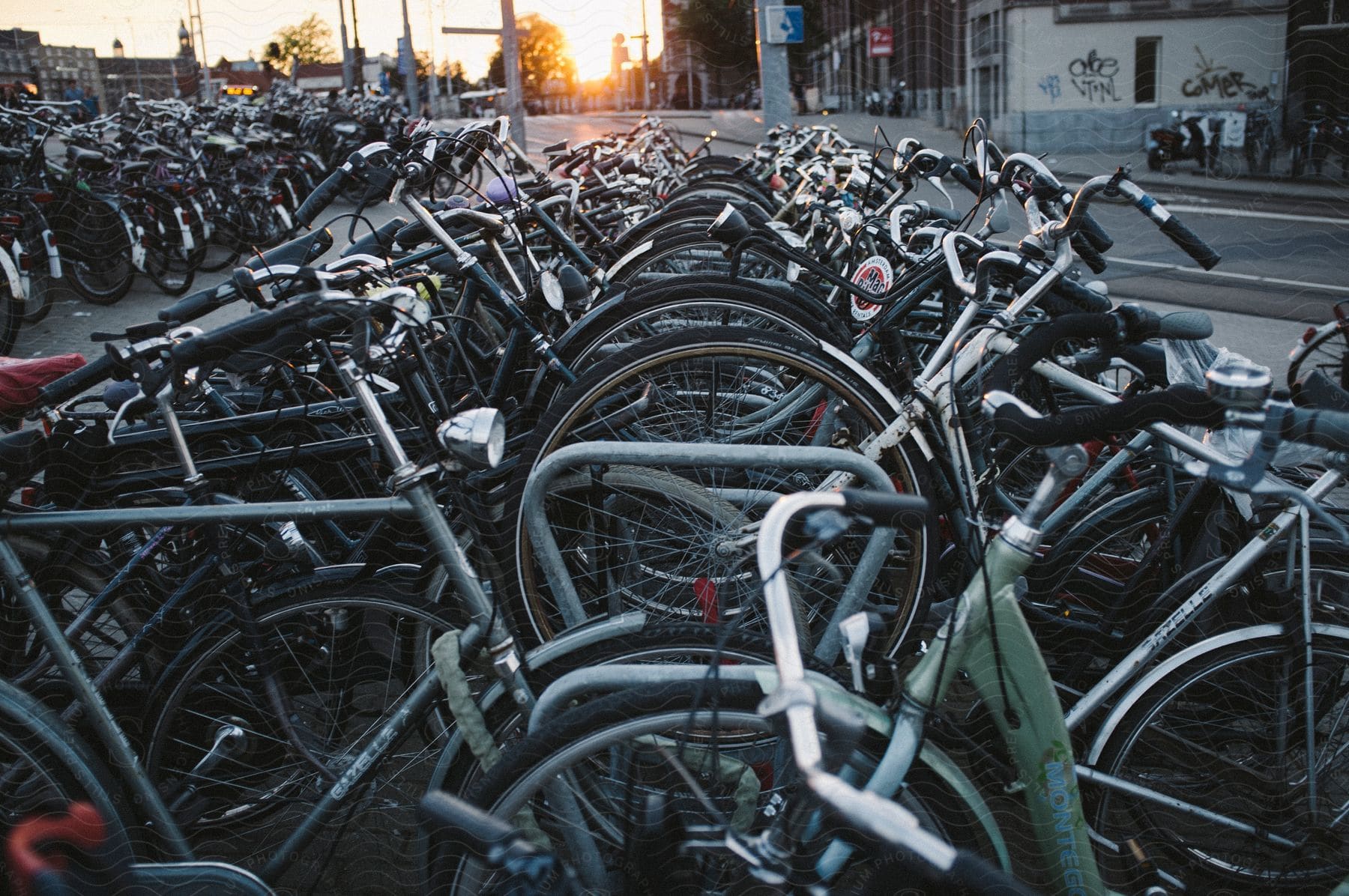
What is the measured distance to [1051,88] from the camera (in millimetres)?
17016

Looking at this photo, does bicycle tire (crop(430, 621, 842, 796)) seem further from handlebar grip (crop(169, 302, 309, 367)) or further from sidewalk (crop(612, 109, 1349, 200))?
sidewalk (crop(612, 109, 1349, 200))

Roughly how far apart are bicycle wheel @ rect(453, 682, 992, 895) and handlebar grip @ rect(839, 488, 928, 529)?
0.31 m

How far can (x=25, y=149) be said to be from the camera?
7.65 m

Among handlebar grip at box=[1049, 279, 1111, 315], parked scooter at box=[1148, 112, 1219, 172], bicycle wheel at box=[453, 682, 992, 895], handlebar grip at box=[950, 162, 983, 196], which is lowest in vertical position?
bicycle wheel at box=[453, 682, 992, 895]

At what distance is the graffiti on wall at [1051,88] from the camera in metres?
17.0

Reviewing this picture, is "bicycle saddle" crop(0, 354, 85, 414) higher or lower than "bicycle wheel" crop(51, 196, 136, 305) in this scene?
lower

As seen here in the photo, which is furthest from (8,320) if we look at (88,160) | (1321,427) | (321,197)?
(1321,427)

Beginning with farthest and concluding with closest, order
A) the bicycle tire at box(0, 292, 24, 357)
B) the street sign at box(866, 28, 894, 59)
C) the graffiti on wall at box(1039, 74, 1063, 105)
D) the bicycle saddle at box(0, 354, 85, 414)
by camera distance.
Result: the street sign at box(866, 28, 894, 59)
the graffiti on wall at box(1039, 74, 1063, 105)
the bicycle tire at box(0, 292, 24, 357)
the bicycle saddle at box(0, 354, 85, 414)

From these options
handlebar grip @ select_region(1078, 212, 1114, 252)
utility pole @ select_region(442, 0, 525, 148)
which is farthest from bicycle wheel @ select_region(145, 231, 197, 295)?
handlebar grip @ select_region(1078, 212, 1114, 252)

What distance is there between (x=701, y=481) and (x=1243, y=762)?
1.21 meters

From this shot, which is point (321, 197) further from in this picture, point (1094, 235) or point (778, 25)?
point (778, 25)

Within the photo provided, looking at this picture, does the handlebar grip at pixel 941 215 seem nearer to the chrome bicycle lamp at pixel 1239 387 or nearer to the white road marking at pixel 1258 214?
the chrome bicycle lamp at pixel 1239 387

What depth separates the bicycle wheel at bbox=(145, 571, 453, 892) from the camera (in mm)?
1917

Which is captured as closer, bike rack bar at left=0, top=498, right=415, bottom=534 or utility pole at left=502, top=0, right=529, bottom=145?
bike rack bar at left=0, top=498, right=415, bottom=534
